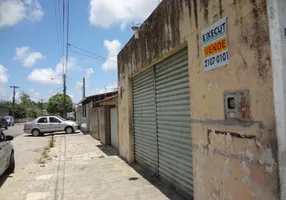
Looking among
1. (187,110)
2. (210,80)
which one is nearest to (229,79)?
(210,80)

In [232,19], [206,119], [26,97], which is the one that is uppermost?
[26,97]

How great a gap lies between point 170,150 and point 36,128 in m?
18.8

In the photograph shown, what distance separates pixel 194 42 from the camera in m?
4.25

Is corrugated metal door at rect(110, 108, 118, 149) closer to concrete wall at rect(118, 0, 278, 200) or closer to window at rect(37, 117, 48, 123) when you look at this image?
concrete wall at rect(118, 0, 278, 200)

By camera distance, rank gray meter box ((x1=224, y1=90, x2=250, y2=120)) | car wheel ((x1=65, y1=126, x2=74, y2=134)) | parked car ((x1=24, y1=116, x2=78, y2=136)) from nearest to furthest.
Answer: gray meter box ((x1=224, y1=90, x2=250, y2=120)) < parked car ((x1=24, y1=116, x2=78, y2=136)) < car wheel ((x1=65, y1=126, x2=74, y2=134))

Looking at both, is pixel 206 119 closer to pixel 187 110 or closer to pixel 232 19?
pixel 187 110

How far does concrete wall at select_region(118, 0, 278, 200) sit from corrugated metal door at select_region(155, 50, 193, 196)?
49cm

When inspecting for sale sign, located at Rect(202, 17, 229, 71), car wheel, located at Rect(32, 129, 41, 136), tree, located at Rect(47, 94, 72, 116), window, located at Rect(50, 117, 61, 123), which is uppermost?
tree, located at Rect(47, 94, 72, 116)

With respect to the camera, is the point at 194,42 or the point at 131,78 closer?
the point at 194,42

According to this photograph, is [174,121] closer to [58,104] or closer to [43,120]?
[43,120]

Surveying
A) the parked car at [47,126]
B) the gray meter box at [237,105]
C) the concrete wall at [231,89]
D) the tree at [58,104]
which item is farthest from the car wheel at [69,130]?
the tree at [58,104]

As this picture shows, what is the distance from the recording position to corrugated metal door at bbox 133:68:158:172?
6918mm

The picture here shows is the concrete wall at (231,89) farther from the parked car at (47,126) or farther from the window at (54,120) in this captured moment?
the window at (54,120)

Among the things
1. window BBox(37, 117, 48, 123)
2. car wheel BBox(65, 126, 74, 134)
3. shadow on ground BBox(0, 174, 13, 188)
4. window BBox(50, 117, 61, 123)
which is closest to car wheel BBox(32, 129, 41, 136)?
window BBox(37, 117, 48, 123)
